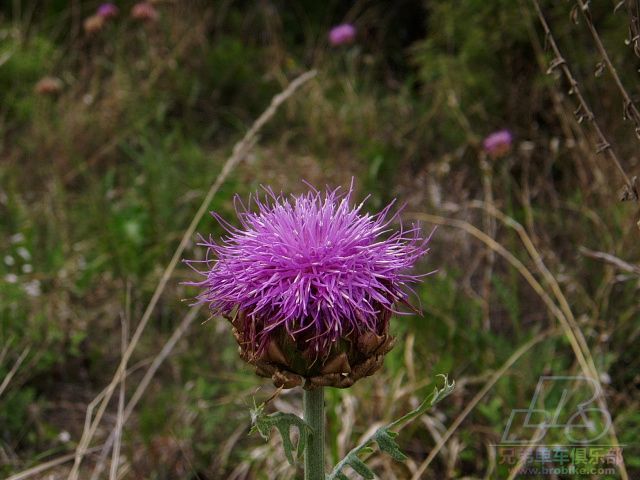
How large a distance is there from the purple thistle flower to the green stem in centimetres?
11

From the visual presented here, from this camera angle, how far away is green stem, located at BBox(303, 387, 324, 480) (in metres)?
1.22

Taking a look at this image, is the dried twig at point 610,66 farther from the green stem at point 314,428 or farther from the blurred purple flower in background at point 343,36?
the blurred purple flower in background at point 343,36

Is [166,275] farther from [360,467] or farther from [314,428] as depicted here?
[360,467]

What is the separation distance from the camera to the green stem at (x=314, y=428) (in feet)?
4.00

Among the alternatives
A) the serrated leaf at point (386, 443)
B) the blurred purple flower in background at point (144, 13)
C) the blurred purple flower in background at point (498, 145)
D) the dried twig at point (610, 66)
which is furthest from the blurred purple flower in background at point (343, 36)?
the serrated leaf at point (386, 443)

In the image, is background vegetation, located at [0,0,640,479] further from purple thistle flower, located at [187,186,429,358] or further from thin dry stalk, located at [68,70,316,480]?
purple thistle flower, located at [187,186,429,358]

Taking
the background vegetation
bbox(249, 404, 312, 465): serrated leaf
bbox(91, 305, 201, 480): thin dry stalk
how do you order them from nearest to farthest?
bbox(249, 404, 312, 465): serrated leaf
bbox(91, 305, 201, 480): thin dry stalk
the background vegetation

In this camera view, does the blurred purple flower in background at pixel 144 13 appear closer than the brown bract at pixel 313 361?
No

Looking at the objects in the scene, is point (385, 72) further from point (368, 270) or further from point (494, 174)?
point (368, 270)

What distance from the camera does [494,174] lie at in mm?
3912

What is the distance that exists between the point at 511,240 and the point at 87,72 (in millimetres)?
3779

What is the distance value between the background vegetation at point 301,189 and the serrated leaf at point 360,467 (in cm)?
62

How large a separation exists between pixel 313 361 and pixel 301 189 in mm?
2575

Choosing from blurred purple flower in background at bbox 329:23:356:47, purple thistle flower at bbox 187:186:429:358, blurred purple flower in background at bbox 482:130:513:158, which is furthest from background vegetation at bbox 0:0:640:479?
purple thistle flower at bbox 187:186:429:358
